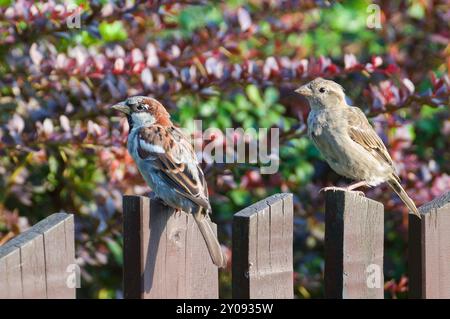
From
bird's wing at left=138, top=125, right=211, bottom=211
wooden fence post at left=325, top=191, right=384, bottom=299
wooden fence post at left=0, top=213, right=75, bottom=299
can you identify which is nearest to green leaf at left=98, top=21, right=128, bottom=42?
bird's wing at left=138, top=125, right=211, bottom=211

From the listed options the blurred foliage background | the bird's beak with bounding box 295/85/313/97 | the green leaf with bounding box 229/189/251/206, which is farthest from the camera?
the green leaf with bounding box 229/189/251/206

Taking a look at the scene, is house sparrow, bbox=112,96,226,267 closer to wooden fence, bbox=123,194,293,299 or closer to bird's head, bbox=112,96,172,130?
bird's head, bbox=112,96,172,130

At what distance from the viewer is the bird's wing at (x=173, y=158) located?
12.1 ft

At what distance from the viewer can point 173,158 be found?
3873mm

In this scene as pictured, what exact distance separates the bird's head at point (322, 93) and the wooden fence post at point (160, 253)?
2.19 metres

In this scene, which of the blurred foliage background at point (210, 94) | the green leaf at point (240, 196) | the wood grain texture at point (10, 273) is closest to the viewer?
the wood grain texture at point (10, 273)

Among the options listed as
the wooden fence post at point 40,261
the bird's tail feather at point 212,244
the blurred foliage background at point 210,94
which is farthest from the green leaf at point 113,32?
the wooden fence post at point 40,261

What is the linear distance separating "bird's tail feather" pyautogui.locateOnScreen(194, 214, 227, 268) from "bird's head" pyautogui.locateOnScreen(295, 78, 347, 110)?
2.08 metres

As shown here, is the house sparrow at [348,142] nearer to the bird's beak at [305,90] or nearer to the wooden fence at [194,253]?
the bird's beak at [305,90]

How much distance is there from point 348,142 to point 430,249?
6.53 ft

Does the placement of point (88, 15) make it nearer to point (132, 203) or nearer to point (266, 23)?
point (266, 23)

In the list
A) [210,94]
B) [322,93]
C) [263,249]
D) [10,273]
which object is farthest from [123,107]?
[10,273]

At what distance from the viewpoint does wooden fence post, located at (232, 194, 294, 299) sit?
282 centimetres

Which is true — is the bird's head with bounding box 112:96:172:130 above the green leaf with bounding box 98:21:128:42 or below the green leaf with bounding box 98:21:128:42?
below
